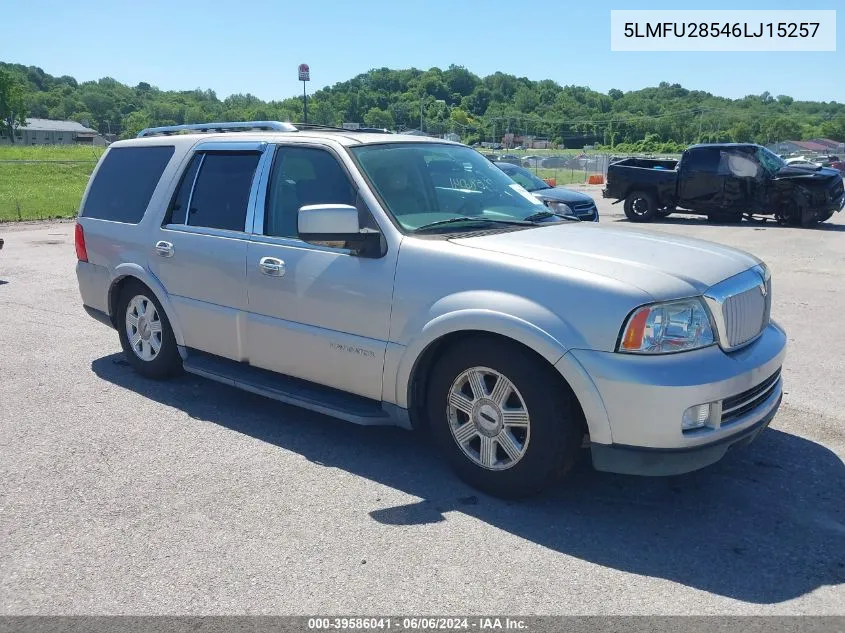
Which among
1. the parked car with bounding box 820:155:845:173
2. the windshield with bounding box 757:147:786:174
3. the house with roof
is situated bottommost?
the windshield with bounding box 757:147:786:174

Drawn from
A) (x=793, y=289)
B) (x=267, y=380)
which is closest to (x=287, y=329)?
(x=267, y=380)

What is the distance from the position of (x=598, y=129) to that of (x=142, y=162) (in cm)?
15882

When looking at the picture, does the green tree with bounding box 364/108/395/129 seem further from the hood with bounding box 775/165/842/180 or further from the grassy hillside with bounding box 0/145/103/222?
the hood with bounding box 775/165/842/180

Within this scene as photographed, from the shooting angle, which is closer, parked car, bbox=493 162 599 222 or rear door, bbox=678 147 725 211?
parked car, bbox=493 162 599 222

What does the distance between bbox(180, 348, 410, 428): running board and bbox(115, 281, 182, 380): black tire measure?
262 millimetres

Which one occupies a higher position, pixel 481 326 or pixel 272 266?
pixel 272 266

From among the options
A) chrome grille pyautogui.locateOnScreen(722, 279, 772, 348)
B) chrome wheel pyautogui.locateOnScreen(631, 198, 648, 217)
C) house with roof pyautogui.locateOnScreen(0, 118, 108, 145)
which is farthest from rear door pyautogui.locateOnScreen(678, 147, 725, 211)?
house with roof pyautogui.locateOnScreen(0, 118, 108, 145)

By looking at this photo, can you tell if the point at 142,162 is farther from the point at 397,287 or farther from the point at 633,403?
the point at 633,403

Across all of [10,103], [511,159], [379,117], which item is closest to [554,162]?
[511,159]

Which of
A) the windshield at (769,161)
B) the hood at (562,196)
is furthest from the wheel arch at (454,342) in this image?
the windshield at (769,161)

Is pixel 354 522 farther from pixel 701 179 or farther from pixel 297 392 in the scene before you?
pixel 701 179

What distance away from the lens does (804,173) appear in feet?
57.2

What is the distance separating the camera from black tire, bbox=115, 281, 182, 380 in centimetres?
585

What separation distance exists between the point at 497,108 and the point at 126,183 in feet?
517
